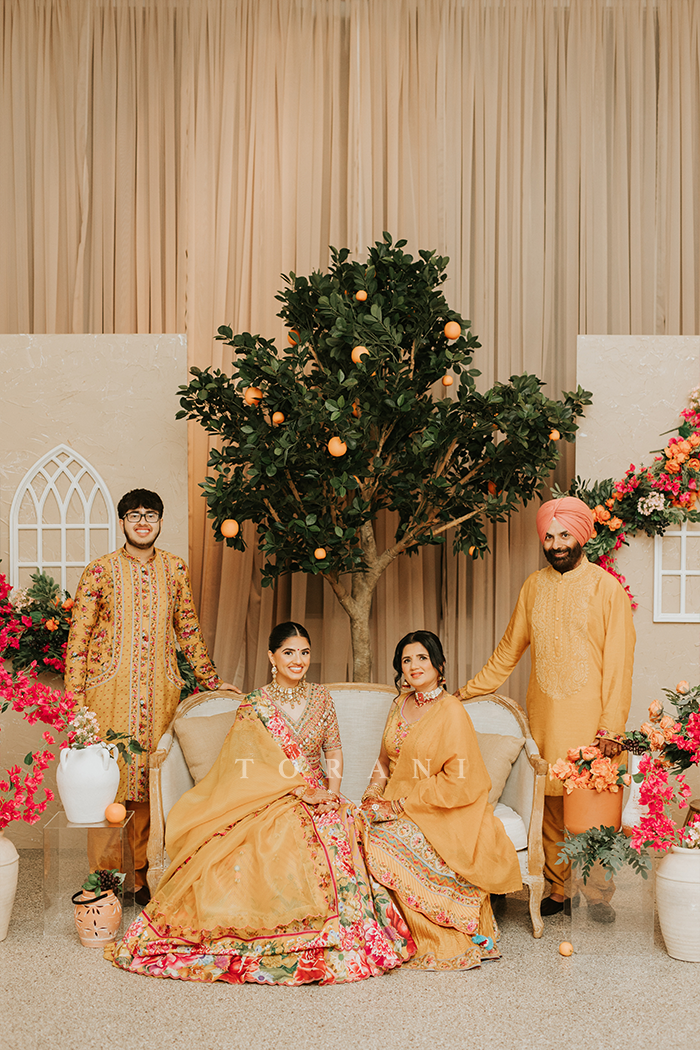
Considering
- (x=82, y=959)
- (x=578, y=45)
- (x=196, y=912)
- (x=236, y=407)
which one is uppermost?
(x=578, y=45)

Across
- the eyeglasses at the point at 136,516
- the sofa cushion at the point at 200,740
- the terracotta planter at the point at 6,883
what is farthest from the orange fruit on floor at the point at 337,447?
the terracotta planter at the point at 6,883

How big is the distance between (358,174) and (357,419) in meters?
1.79

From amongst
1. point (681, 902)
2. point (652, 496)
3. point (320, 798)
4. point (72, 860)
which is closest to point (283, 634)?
point (320, 798)

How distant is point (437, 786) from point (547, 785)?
1.87ft

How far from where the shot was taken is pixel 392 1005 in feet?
8.64

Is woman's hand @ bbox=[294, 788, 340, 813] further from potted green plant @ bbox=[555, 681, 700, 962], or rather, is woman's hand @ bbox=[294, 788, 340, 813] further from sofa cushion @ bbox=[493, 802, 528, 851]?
potted green plant @ bbox=[555, 681, 700, 962]

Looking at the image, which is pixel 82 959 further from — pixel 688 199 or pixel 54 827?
pixel 688 199

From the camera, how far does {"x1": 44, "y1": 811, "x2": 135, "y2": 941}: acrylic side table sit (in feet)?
10.2

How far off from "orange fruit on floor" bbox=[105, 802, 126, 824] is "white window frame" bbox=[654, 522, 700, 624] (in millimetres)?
2442

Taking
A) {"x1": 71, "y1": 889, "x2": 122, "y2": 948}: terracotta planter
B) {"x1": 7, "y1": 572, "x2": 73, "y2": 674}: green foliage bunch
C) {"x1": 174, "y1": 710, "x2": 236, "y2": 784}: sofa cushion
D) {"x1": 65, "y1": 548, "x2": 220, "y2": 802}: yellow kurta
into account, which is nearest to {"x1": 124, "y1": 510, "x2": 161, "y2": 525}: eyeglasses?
{"x1": 65, "y1": 548, "x2": 220, "y2": 802}: yellow kurta

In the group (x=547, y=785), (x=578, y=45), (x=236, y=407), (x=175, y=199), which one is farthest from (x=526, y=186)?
(x=547, y=785)

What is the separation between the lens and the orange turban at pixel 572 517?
344 cm

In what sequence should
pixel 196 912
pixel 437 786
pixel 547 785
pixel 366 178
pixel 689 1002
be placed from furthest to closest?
pixel 366 178, pixel 547 785, pixel 437 786, pixel 196 912, pixel 689 1002

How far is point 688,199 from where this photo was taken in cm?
461
